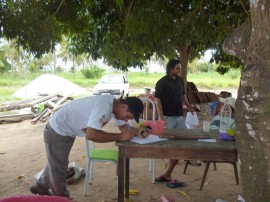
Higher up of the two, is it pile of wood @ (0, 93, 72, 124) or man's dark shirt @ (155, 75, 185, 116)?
man's dark shirt @ (155, 75, 185, 116)

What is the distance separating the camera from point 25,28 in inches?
171

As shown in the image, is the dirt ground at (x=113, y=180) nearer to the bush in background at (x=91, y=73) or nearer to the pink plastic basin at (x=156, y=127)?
the pink plastic basin at (x=156, y=127)

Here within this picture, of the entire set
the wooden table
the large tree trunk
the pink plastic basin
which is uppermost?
the large tree trunk

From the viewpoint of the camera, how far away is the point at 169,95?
495cm

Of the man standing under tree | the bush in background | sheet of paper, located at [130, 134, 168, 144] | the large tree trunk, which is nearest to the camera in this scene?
the large tree trunk

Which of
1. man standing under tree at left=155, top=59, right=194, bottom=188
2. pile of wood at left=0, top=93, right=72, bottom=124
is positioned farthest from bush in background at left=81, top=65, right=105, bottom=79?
man standing under tree at left=155, top=59, right=194, bottom=188

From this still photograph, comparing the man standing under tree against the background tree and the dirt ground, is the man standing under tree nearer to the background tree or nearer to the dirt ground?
the background tree

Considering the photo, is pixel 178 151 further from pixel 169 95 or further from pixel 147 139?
pixel 169 95

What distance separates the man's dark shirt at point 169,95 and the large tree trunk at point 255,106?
2.54m

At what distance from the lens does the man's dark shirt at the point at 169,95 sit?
194 inches

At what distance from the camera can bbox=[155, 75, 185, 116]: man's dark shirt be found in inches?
194

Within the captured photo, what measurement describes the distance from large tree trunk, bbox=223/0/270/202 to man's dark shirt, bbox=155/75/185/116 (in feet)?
8.32

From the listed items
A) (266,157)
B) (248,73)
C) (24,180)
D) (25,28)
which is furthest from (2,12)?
(266,157)

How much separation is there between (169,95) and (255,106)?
2802mm
